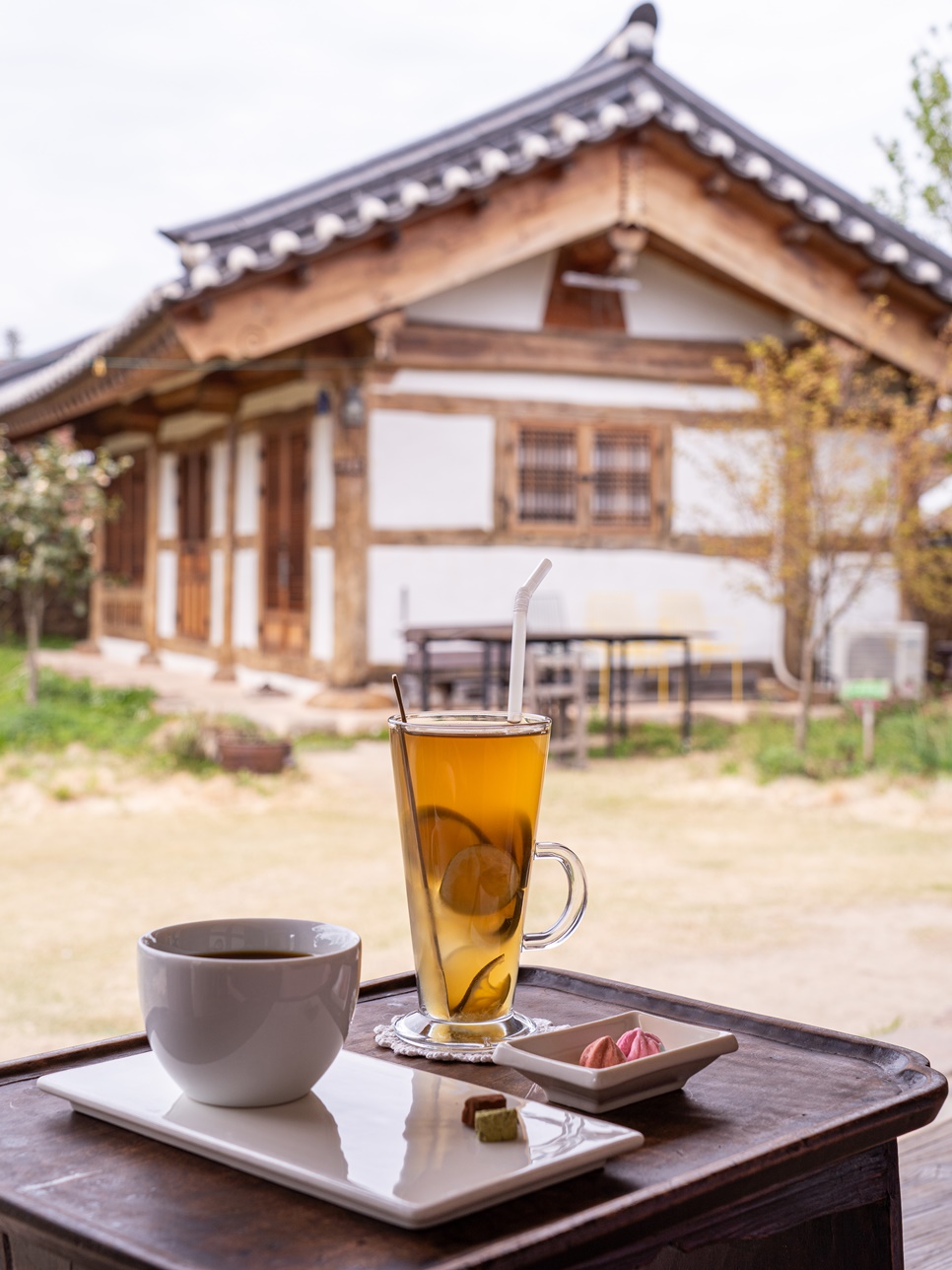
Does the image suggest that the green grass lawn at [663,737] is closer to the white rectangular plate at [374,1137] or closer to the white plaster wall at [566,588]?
the white plaster wall at [566,588]

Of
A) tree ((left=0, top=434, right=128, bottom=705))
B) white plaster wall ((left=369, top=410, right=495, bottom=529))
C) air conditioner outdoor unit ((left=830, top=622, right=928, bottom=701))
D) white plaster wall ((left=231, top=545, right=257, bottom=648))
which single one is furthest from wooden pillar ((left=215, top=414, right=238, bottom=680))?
air conditioner outdoor unit ((left=830, top=622, right=928, bottom=701))

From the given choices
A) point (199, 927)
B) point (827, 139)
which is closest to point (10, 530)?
point (199, 927)

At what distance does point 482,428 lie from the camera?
9336 mm

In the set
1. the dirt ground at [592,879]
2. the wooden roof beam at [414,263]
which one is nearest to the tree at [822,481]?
the dirt ground at [592,879]

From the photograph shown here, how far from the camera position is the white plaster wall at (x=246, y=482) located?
10450mm

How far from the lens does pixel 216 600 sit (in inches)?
440

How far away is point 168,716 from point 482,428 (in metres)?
2.81

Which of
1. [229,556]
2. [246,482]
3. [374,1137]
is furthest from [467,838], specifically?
[229,556]

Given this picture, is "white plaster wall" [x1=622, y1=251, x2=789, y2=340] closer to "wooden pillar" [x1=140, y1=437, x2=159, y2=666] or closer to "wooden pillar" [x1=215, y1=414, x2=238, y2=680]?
"wooden pillar" [x1=215, y1=414, x2=238, y2=680]

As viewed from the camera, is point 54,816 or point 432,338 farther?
point 432,338

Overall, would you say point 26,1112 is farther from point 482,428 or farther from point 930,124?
point 482,428

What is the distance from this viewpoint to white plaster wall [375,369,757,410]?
923 centimetres

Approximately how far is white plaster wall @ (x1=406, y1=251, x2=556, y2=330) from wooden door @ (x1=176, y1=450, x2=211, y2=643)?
119 inches

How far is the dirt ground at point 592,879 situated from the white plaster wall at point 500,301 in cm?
314
